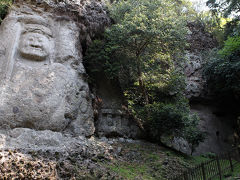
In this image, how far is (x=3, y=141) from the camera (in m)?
6.88

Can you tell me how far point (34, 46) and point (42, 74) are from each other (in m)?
1.35

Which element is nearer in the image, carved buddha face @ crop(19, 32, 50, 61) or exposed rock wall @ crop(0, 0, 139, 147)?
exposed rock wall @ crop(0, 0, 139, 147)

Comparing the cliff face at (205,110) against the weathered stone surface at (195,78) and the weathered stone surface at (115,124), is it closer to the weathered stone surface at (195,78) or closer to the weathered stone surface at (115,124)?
the weathered stone surface at (195,78)

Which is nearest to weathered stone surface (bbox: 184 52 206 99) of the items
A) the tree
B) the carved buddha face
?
the tree

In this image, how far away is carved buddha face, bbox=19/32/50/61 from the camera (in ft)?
30.0

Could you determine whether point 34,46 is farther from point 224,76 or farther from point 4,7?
point 224,76

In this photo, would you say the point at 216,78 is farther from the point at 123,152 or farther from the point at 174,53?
the point at 123,152

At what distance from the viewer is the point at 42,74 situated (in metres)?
8.86

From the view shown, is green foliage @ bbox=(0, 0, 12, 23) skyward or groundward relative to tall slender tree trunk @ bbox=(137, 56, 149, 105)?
skyward

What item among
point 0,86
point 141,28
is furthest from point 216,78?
point 0,86

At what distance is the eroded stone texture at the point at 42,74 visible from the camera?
7.97 meters

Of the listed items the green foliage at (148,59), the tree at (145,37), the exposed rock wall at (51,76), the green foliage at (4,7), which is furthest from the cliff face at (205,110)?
the green foliage at (4,7)

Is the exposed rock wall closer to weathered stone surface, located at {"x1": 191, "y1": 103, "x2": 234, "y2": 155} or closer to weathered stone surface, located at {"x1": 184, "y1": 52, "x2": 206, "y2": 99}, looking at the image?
weathered stone surface, located at {"x1": 184, "y1": 52, "x2": 206, "y2": 99}

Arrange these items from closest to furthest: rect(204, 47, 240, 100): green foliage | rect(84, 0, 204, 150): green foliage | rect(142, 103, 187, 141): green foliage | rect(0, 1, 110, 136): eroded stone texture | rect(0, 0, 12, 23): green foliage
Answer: rect(0, 1, 110, 136): eroded stone texture
rect(0, 0, 12, 23): green foliage
rect(142, 103, 187, 141): green foliage
rect(84, 0, 204, 150): green foliage
rect(204, 47, 240, 100): green foliage
